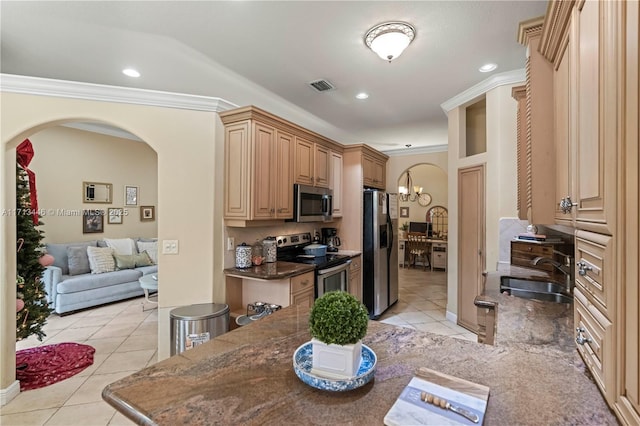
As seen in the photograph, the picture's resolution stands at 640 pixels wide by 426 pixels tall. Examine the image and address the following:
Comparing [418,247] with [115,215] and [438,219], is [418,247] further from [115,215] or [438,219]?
[115,215]

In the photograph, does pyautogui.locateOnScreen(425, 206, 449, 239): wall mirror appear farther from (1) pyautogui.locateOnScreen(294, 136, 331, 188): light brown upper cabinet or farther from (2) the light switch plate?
(2) the light switch plate

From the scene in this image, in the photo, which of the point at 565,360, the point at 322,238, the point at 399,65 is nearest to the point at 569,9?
the point at 565,360

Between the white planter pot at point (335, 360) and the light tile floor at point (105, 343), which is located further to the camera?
the light tile floor at point (105, 343)

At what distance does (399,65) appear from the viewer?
9.30 ft

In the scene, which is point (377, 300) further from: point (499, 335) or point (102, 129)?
point (102, 129)

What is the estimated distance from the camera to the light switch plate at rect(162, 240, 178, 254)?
2.73 metres

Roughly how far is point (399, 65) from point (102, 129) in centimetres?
517

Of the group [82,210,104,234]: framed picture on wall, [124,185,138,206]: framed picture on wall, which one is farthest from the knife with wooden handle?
[124,185,138,206]: framed picture on wall

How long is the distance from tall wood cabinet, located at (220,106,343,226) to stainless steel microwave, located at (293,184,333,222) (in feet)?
0.23

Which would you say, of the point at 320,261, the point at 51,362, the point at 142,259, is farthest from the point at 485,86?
the point at 142,259

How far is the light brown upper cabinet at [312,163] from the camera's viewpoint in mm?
3498

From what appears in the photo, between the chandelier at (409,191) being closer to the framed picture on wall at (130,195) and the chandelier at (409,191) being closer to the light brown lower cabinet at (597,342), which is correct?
the framed picture on wall at (130,195)

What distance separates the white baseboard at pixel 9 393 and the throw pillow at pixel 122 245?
9.58ft

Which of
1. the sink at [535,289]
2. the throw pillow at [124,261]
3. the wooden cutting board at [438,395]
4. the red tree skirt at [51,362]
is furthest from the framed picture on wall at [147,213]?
the wooden cutting board at [438,395]
